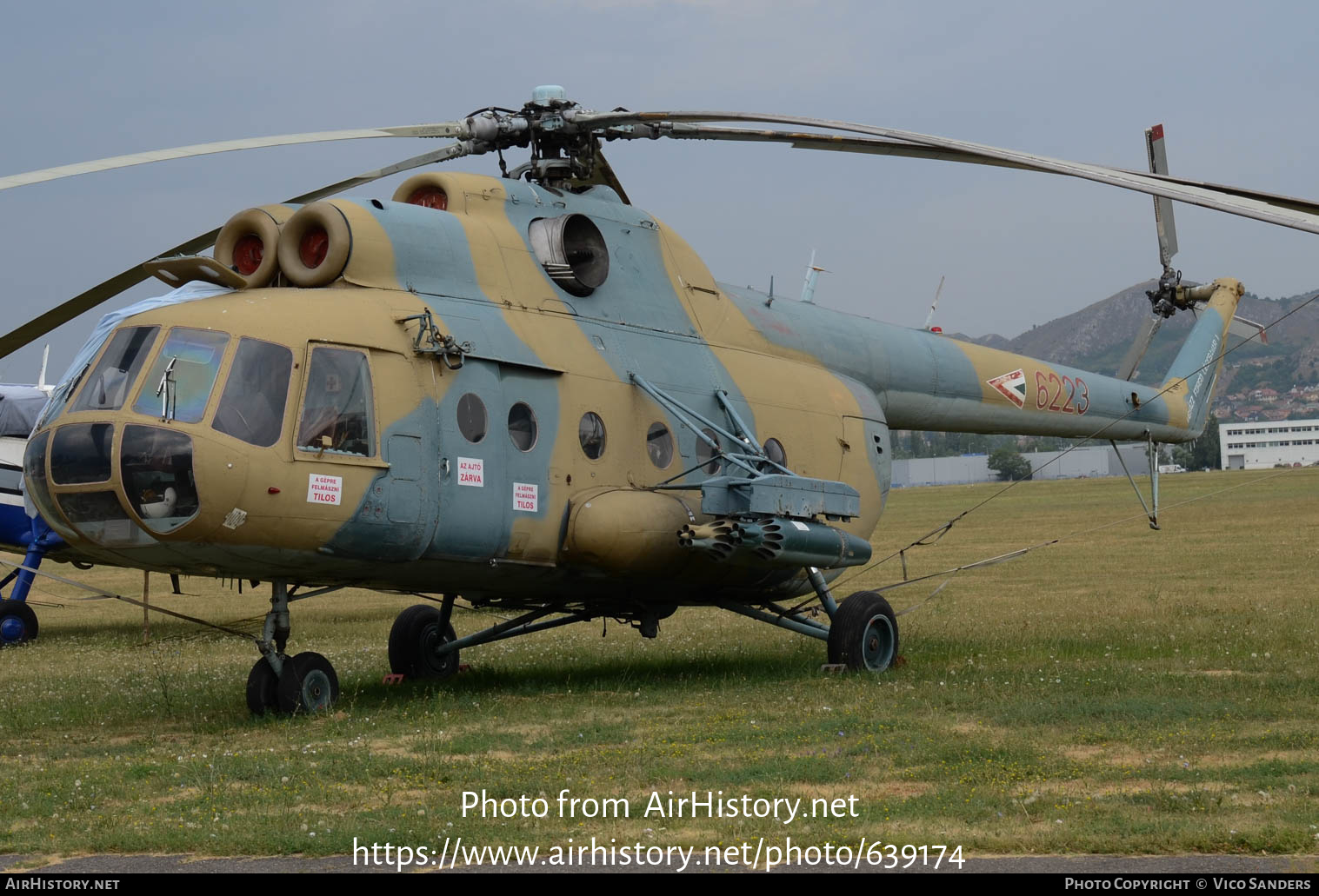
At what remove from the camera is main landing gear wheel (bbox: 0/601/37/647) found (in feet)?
67.9

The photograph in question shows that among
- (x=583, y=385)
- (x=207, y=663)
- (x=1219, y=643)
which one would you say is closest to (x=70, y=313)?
(x=583, y=385)

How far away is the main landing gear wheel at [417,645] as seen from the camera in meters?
13.8

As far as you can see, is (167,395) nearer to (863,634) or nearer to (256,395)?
(256,395)

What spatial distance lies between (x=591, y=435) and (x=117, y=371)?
3887 mm

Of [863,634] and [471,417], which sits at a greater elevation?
[471,417]

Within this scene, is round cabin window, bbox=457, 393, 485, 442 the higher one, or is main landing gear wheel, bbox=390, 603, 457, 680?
round cabin window, bbox=457, 393, 485, 442

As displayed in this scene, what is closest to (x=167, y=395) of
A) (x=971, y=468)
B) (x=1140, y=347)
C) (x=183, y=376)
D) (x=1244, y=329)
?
(x=183, y=376)

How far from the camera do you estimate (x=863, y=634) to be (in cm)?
1308

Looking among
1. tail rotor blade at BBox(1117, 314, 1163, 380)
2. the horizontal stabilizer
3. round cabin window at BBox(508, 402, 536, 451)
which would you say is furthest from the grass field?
the horizontal stabilizer

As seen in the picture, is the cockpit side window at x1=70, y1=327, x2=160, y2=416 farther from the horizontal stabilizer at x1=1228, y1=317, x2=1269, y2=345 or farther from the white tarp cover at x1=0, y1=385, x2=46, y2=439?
the horizontal stabilizer at x1=1228, y1=317, x2=1269, y2=345

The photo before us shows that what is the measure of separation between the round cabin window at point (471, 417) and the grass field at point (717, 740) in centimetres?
216

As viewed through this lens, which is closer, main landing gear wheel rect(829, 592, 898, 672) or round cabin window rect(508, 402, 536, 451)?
round cabin window rect(508, 402, 536, 451)

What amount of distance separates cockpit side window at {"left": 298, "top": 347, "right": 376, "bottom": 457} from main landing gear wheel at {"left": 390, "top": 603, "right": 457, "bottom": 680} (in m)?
3.84

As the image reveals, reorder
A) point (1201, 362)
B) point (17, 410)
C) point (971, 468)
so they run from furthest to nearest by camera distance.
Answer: point (971, 468)
point (17, 410)
point (1201, 362)
